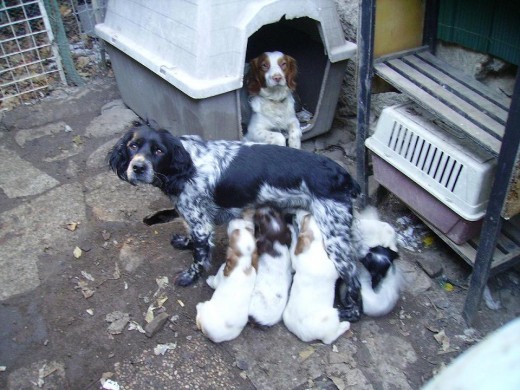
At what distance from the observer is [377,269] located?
2859 mm

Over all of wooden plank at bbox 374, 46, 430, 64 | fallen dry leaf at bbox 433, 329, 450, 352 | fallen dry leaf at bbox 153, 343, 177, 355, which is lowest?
fallen dry leaf at bbox 433, 329, 450, 352

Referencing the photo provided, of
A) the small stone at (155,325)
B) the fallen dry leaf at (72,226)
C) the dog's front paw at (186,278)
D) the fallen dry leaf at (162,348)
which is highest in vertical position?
the fallen dry leaf at (72,226)

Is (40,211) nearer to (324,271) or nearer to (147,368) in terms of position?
(147,368)

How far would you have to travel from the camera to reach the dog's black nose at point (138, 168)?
2.75m

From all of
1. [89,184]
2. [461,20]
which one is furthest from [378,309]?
[89,184]

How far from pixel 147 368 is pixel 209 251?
79cm

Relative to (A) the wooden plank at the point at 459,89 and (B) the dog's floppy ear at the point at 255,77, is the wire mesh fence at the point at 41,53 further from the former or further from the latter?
(A) the wooden plank at the point at 459,89

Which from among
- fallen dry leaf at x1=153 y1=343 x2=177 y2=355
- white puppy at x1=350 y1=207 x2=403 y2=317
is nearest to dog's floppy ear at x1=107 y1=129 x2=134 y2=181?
fallen dry leaf at x1=153 y1=343 x2=177 y2=355

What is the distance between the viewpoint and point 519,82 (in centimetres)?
203

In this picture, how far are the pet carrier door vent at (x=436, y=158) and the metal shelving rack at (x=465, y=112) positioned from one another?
16cm

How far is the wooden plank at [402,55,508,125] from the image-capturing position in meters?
2.65

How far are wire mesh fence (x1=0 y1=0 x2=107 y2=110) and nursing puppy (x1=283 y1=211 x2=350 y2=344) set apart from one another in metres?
3.56

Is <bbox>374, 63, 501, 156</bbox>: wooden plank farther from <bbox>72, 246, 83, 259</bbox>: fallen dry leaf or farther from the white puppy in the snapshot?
<bbox>72, 246, 83, 259</bbox>: fallen dry leaf

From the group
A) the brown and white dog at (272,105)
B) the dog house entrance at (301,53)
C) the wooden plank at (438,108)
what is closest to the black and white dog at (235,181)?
the wooden plank at (438,108)
